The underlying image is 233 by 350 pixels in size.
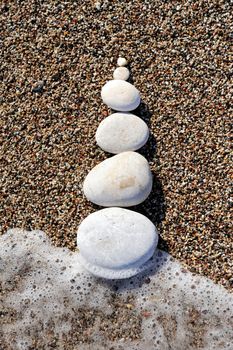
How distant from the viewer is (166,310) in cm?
294

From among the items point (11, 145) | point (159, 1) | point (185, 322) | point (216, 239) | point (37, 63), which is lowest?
point (185, 322)

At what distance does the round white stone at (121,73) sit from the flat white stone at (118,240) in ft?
2.38

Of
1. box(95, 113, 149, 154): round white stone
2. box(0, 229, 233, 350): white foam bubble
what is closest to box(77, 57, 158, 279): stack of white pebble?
box(95, 113, 149, 154): round white stone

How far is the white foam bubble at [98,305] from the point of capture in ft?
9.55

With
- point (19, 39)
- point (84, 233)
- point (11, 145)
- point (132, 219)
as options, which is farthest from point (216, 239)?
point (19, 39)

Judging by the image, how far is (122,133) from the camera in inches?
115

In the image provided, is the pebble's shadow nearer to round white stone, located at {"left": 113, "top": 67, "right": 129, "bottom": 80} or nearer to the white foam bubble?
the white foam bubble

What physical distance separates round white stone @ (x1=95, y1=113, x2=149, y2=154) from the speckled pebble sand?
7 cm

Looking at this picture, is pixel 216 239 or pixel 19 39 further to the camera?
pixel 19 39

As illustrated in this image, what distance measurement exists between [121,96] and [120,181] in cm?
46

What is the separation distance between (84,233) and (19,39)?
1.16 metres

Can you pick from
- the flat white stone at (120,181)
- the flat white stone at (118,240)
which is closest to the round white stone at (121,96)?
the flat white stone at (120,181)

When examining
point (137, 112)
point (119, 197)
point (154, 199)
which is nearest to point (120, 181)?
point (119, 197)

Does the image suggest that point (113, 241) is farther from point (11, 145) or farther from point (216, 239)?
point (11, 145)
